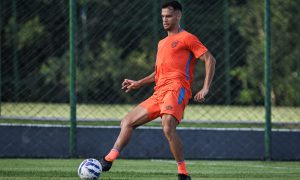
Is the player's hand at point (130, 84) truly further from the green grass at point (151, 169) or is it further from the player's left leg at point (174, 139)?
the green grass at point (151, 169)

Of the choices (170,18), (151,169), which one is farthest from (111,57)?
(170,18)

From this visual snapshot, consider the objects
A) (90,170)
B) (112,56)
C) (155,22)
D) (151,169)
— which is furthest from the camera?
(112,56)

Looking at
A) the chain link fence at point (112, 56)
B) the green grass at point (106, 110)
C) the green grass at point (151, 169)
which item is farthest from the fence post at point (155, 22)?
the green grass at point (151, 169)

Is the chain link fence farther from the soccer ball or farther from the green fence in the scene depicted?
the soccer ball

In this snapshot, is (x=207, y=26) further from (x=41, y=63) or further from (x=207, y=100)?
(x=41, y=63)

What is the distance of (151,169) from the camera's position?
10.0 m

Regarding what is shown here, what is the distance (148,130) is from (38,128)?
5.43 feet

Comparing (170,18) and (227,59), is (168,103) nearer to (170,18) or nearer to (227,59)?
(170,18)

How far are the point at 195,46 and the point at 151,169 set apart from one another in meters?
2.37

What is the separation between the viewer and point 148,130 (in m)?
11.7

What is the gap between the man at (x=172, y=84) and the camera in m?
8.05

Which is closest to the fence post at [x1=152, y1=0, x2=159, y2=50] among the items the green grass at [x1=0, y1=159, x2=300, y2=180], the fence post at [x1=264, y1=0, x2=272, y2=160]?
the fence post at [x1=264, y1=0, x2=272, y2=160]

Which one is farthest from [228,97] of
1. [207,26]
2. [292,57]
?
[292,57]

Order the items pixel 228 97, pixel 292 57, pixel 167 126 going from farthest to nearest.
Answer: pixel 292 57 < pixel 228 97 < pixel 167 126
